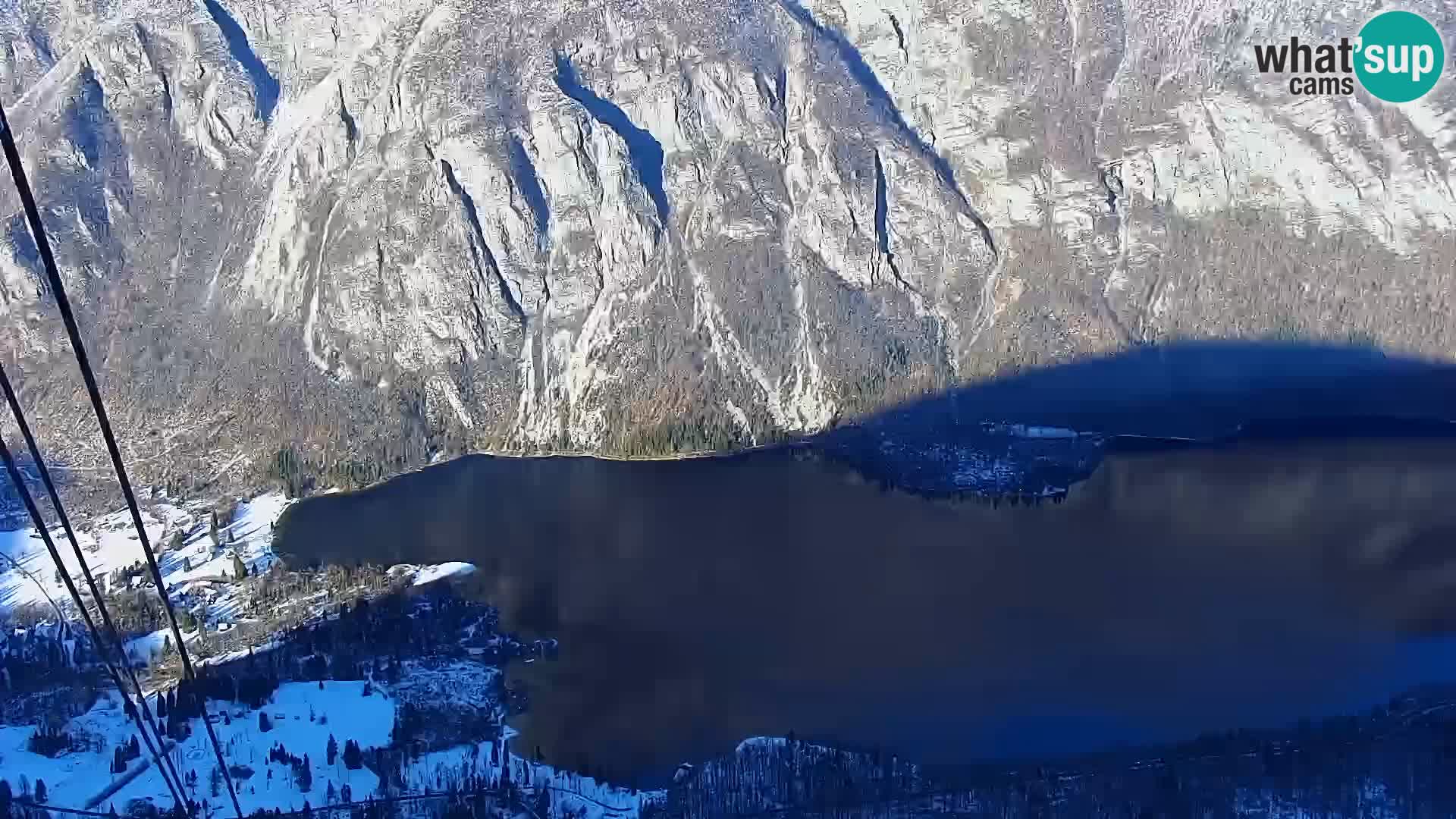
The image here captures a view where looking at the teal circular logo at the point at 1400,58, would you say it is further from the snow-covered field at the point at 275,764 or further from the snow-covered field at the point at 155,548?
the snow-covered field at the point at 155,548

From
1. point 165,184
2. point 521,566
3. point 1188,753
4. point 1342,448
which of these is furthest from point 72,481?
point 1342,448

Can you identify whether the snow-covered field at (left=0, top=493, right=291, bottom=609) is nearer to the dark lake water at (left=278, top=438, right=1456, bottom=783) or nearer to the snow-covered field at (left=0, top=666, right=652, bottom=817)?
the dark lake water at (left=278, top=438, right=1456, bottom=783)

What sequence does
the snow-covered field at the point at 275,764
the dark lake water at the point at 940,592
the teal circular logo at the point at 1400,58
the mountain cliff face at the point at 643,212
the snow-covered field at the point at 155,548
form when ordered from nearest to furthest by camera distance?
the snow-covered field at the point at 275,764
the dark lake water at the point at 940,592
the snow-covered field at the point at 155,548
the mountain cliff face at the point at 643,212
the teal circular logo at the point at 1400,58

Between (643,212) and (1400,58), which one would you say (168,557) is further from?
(1400,58)

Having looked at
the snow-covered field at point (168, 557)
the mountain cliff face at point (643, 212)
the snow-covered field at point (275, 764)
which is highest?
the mountain cliff face at point (643, 212)

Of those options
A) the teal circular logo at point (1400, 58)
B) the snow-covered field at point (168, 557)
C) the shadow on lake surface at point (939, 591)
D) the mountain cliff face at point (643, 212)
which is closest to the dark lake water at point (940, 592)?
the shadow on lake surface at point (939, 591)

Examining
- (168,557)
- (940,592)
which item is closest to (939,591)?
(940,592)
